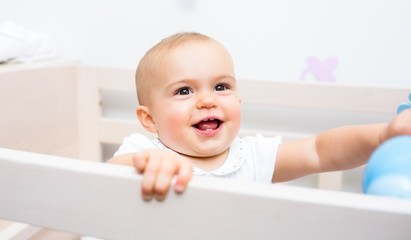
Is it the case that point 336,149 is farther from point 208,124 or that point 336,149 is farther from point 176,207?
point 176,207

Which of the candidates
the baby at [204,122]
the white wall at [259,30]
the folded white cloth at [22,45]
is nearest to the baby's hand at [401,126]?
the baby at [204,122]

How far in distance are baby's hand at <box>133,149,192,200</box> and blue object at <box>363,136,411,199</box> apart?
0.16 m

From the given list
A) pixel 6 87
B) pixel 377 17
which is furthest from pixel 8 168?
pixel 377 17

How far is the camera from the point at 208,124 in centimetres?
69

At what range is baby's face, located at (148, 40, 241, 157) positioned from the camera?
26.9 inches

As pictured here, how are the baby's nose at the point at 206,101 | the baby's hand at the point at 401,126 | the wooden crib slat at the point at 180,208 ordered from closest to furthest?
the wooden crib slat at the point at 180,208 < the baby's hand at the point at 401,126 < the baby's nose at the point at 206,101

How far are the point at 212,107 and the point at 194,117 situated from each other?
30 millimetres

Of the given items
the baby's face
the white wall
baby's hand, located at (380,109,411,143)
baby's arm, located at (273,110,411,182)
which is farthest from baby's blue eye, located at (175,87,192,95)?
the white wall

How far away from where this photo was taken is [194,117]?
0.68 metres

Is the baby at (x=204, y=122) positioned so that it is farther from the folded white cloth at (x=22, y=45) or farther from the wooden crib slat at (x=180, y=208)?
the folded white cloth at (x=22, y=45)

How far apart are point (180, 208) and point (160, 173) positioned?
36mm

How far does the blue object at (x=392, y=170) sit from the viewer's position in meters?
0.39

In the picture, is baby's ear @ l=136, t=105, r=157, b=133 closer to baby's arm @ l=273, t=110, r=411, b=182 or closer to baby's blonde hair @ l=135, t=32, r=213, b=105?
baby's blonde hair @ l=135, t=32, r=213, b=105

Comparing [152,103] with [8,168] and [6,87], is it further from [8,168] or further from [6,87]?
[6,87]
